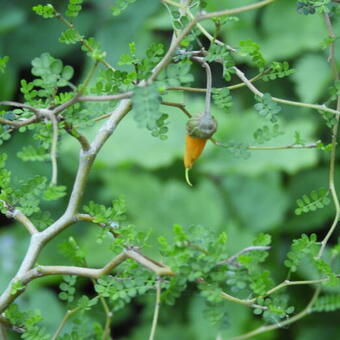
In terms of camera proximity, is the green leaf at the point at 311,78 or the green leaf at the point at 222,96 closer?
the green leaf at the point at 222,96

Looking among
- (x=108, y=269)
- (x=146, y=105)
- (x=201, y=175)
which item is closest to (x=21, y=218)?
(x=108, y=269)

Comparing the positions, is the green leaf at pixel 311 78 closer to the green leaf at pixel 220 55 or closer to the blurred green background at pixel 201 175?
the blurred green background at pixel 201 175

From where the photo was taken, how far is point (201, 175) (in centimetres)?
197

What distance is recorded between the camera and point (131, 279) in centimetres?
62

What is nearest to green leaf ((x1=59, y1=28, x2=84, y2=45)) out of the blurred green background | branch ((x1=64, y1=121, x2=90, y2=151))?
branch ((x1=64, y1=121, x2=90, y2=151))

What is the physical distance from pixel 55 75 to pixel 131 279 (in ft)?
0.57

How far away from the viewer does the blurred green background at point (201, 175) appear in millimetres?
1773

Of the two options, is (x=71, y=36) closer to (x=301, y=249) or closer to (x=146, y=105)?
(x=146, y=105)

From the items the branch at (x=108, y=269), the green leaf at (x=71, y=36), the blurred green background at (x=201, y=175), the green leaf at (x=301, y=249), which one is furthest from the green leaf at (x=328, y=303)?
the blurred green background at (x=201, y=175)

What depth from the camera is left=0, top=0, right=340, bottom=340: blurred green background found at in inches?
69.8

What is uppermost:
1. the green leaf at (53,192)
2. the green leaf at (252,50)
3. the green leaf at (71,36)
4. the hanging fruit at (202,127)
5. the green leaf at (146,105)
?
the green leaf at (71,36)

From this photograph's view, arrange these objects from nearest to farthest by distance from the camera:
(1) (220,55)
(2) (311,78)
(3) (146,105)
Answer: (3) (146,105) < (1) (220,55) < (2) (311,78)

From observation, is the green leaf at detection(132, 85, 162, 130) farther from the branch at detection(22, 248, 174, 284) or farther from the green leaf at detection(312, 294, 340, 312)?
the green leaf at detection(312, 294, 340, 312)

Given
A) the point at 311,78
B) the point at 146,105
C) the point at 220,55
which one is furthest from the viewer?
the point at 311,78
